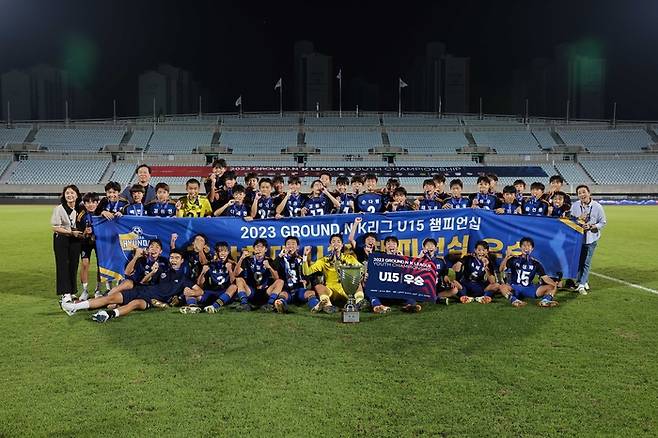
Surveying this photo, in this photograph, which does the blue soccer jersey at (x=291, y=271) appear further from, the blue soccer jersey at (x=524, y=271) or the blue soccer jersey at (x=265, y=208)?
the blue soccer jersey at (x=524, y=271)

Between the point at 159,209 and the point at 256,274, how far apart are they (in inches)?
Result: 74.1

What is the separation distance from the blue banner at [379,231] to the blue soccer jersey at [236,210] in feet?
0.66

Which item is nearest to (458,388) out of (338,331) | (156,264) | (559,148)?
(338,331)

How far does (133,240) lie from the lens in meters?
7.02

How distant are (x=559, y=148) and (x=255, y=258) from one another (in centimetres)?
4356

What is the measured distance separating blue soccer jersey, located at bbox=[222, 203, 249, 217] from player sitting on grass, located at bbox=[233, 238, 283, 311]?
841 millimetres

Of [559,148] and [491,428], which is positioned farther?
[559,148]

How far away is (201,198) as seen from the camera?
738 centimetres

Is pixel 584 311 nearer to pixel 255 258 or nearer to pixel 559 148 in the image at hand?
pixel 255 258

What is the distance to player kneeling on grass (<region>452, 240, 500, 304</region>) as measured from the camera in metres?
6.63

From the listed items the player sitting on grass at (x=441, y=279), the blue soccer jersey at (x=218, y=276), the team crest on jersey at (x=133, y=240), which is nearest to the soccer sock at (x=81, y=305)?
the team crest on jersey at (x=133, y=240)

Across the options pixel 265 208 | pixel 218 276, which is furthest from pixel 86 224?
pixel 265 208

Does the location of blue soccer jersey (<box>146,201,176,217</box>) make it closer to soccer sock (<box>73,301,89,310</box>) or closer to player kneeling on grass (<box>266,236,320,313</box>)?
soccer sock (<box>73,301,89,310</box>)

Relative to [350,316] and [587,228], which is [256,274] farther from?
→ [587,228]
